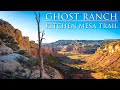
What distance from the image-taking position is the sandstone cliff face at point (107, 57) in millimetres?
6734

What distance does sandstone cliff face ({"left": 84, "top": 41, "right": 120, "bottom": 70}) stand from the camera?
22.1ft

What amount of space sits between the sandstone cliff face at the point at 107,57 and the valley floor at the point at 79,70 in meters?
0.12

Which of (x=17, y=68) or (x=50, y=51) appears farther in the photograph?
(x=50, y=51)

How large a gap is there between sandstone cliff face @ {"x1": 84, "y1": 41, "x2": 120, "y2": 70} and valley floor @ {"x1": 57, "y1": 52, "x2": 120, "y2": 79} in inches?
4.8

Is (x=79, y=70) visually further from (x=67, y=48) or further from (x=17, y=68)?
(x=17, y=68)

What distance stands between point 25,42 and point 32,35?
24 cm

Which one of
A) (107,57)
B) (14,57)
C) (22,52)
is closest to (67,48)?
(107,57)

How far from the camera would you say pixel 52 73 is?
21.8 ft

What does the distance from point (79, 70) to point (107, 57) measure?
28.6 inches

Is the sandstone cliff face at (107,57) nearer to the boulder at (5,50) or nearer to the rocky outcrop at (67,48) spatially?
the rocky outcrop at (67,48)

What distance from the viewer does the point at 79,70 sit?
682 centimetres

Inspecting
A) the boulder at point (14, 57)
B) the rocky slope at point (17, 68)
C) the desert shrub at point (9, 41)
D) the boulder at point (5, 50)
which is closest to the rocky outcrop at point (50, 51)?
the rocky slope at point (17, 68)

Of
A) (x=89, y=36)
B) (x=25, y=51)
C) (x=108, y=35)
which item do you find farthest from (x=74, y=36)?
(x=25, y=51)
